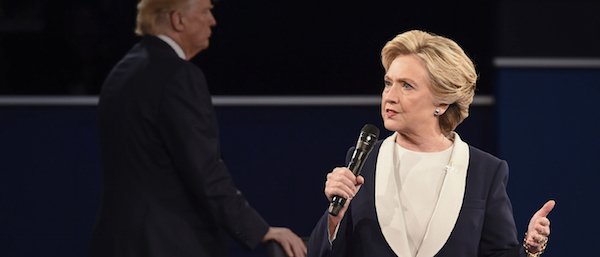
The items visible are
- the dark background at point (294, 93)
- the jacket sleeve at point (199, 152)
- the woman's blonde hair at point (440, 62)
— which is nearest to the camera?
the jacket sleeve at point (199, 152)

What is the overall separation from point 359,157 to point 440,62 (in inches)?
15.8

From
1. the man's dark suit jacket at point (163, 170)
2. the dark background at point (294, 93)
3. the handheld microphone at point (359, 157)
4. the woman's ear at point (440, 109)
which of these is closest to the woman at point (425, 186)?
the woman's ear at point (440, 109)

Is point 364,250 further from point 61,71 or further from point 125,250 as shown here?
point 61,71

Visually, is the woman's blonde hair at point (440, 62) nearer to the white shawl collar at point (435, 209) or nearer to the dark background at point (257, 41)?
the white shawl collar at point (435, 209)

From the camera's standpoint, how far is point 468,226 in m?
1.88

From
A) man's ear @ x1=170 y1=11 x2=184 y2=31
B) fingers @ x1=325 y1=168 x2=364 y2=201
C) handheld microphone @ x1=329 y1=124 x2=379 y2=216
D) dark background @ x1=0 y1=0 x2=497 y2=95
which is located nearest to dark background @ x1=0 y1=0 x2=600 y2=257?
dark background @ x1=0 y1=0 x2=497 y2=95

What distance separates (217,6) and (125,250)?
185cm

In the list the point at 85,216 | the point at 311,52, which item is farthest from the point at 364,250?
the point at 85,216

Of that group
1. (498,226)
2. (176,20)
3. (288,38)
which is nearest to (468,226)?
(498,226)

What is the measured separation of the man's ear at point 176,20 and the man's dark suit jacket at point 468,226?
0.70m

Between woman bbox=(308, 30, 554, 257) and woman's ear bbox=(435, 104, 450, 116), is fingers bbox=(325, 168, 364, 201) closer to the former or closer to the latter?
woman bbox=(308, 30, 554, 257)

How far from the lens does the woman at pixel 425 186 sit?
74.0 inches

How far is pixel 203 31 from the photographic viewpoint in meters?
2.03

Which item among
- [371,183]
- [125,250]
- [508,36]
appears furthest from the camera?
[508,36]
